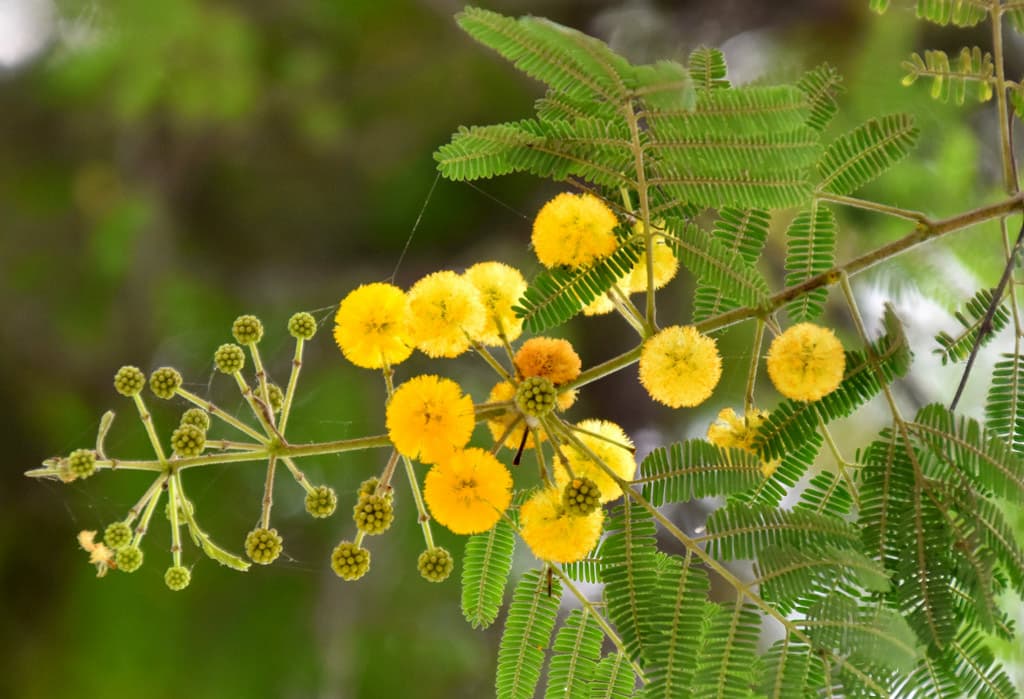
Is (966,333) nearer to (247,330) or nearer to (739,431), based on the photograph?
(739,431)

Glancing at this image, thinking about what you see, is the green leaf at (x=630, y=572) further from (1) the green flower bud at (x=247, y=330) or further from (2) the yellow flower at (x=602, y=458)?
(1) the green flower bud at (x=247, y=330)

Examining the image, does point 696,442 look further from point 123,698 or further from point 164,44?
point 164,44

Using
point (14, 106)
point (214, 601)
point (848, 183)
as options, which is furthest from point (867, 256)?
point (14, 106)

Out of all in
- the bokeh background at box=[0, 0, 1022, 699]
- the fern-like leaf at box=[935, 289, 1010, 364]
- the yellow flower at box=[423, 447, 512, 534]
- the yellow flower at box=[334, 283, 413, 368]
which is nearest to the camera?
the yellow flower at box=[423, 447, 512, 534]

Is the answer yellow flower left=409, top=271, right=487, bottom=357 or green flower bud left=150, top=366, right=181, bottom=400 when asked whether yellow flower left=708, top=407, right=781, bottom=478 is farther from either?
green flower bud left=150, top=366, right=181, bottom=400

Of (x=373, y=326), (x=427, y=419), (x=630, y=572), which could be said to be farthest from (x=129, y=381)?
(x=630, y=572)

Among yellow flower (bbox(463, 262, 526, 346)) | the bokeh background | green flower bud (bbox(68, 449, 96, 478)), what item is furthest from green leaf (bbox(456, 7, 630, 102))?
the bokeh background
